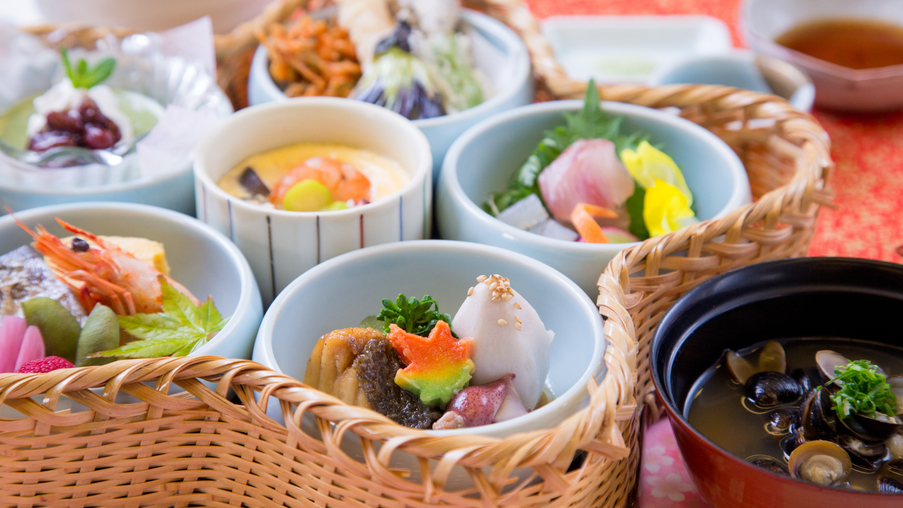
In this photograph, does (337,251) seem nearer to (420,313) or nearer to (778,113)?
(420,313)

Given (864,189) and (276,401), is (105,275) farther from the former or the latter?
(864,189)

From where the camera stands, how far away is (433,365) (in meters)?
0.81

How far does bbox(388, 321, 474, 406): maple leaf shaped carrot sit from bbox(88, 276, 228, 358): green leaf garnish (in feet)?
0.82

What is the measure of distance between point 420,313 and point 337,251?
0.66 ft

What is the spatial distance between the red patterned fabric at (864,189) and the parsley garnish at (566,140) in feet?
1.34

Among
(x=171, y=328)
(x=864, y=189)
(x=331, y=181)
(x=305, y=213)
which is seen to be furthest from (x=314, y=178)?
(x=864, y=189)

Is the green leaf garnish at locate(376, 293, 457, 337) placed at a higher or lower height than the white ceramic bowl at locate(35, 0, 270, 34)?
lower

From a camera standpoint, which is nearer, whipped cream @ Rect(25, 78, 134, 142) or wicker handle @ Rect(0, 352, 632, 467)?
wicker handle @ Rect(0, 352, 632, 467)

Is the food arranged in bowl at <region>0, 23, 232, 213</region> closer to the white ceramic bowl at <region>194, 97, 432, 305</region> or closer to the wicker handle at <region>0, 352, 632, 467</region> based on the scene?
the white ceramic bowl at <region>194, 97, 432, 305</region>

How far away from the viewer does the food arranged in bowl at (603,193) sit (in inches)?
44.5

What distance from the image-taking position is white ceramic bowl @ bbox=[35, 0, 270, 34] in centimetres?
154

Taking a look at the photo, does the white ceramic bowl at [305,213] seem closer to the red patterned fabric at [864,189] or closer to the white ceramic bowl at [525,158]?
the white ceramic bowl at [525,158]

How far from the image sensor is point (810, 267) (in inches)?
36.1

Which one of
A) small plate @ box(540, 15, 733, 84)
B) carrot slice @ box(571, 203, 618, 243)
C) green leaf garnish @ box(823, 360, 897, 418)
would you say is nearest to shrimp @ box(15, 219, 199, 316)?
carrot slice @ box(571, 203, 618, 243)
